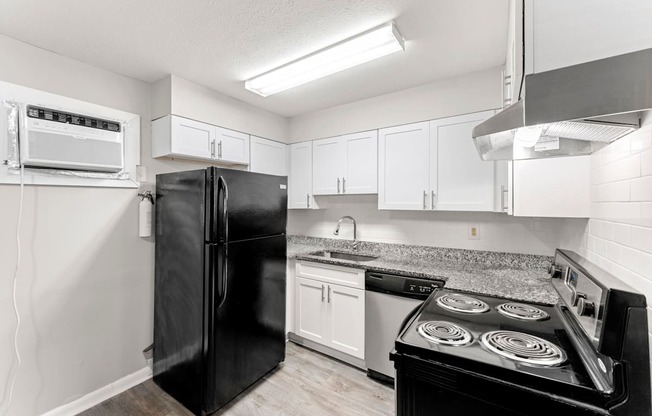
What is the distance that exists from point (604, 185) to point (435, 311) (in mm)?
1002

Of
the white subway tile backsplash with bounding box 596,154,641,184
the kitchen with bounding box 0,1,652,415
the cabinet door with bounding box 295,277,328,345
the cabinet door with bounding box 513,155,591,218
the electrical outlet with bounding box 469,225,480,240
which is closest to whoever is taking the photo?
the white subway tile backsplash with bounding box 596,154,641,184

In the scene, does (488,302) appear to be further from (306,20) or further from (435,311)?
(306,20)

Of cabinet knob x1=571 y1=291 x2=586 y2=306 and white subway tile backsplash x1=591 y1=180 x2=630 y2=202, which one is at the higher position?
white subway tile backsplash x1=591 y1=180 x2=630 y2=202

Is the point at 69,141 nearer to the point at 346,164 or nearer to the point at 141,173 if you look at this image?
the point at 141,173

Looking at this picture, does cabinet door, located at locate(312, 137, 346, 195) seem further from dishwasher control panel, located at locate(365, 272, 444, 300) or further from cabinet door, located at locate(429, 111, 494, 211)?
dishwasher control panel, located at locate(365, 272, 444, 300)

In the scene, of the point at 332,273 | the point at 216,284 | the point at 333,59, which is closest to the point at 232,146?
the point at 333,59

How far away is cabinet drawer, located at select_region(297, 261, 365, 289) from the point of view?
7.72ft

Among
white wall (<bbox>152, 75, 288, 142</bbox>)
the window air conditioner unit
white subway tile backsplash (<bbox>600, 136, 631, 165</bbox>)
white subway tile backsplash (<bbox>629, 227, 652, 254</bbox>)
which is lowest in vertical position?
white subway tile backsplash (<bbox>629, 227, 652, 254</bbox>)

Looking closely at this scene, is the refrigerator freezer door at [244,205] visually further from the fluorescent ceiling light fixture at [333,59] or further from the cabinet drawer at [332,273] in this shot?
the fluorescent ceiling light fixture at [333,59]

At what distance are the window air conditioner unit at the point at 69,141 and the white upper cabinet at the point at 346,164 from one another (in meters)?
1.78

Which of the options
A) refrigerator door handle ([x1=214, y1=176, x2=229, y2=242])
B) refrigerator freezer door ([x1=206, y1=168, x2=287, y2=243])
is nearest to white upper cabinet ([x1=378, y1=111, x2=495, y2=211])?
refrigerator freezer door ([x1=206, y1=168, x2=287, y2=243])

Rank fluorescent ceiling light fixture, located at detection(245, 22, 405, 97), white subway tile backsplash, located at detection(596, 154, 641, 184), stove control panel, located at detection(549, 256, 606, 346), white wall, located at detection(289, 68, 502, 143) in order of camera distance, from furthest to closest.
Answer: white wall, located at detection(289, 68, 502, 143)
fluorescent ceiling light fixture, located at detection(245, 22, 405, 97)
white subway tile backsplash, located at detection(596, 154, 641, 184)
stove control panel, located at detection(549, 256, 606, 346)

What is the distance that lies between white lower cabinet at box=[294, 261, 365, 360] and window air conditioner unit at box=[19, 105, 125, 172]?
1.79m

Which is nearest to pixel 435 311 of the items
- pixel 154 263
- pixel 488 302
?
pixel 488 302
